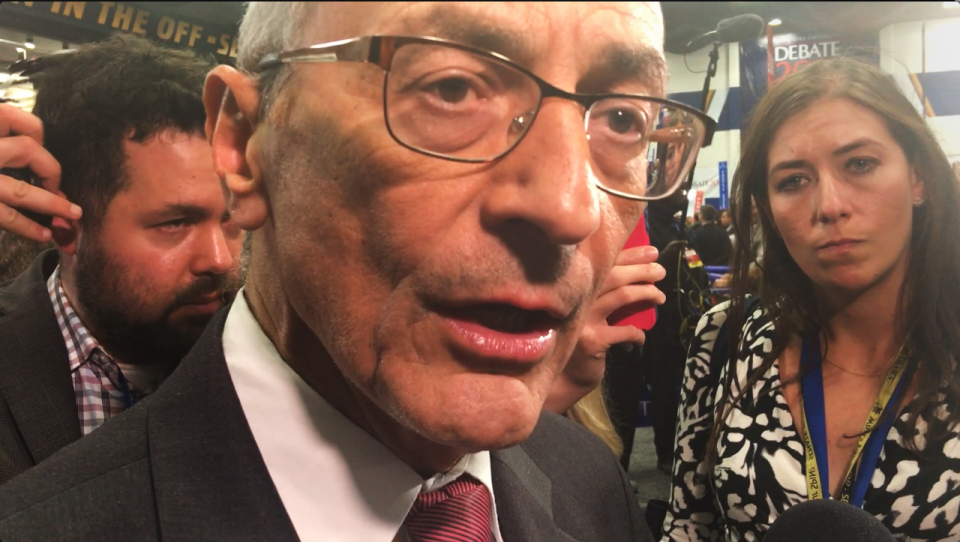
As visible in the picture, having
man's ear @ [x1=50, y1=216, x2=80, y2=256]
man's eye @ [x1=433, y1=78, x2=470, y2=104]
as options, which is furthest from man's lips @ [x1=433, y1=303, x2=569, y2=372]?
man's ear @ [x1=50, y1=216, x2=80, y2=256]

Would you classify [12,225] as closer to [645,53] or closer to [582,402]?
[645,53]

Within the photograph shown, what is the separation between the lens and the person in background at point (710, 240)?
0.51m

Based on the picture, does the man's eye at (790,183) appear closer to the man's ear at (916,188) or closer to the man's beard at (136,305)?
the man's ear at (916,188)

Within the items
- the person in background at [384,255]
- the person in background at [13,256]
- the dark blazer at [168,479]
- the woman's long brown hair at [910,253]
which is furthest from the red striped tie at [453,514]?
the person in background at [13,256]

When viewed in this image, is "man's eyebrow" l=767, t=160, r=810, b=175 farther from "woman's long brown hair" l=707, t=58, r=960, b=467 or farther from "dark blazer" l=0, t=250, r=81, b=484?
"dark blazer" l=0, t=250, r=81, b=484

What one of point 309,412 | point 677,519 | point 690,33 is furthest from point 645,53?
point 677,519

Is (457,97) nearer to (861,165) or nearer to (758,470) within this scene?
(861,165)

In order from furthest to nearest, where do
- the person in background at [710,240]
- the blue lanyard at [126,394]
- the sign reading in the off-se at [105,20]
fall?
the blue lanyard at [126,394] → the person in background at [710,240] → the sign reading in the off-se at [105,20]

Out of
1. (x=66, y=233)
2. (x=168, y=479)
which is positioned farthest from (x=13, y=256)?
(x=168, y=479)

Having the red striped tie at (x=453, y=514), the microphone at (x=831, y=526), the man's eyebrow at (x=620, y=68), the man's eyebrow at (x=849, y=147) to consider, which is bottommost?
the red striped tie at (x=453, y=514)

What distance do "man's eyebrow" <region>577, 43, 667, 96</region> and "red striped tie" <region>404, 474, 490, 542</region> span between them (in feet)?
1.35

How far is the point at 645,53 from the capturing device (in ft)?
1.15

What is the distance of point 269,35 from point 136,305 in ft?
1.12

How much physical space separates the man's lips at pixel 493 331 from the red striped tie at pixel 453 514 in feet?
0.93
